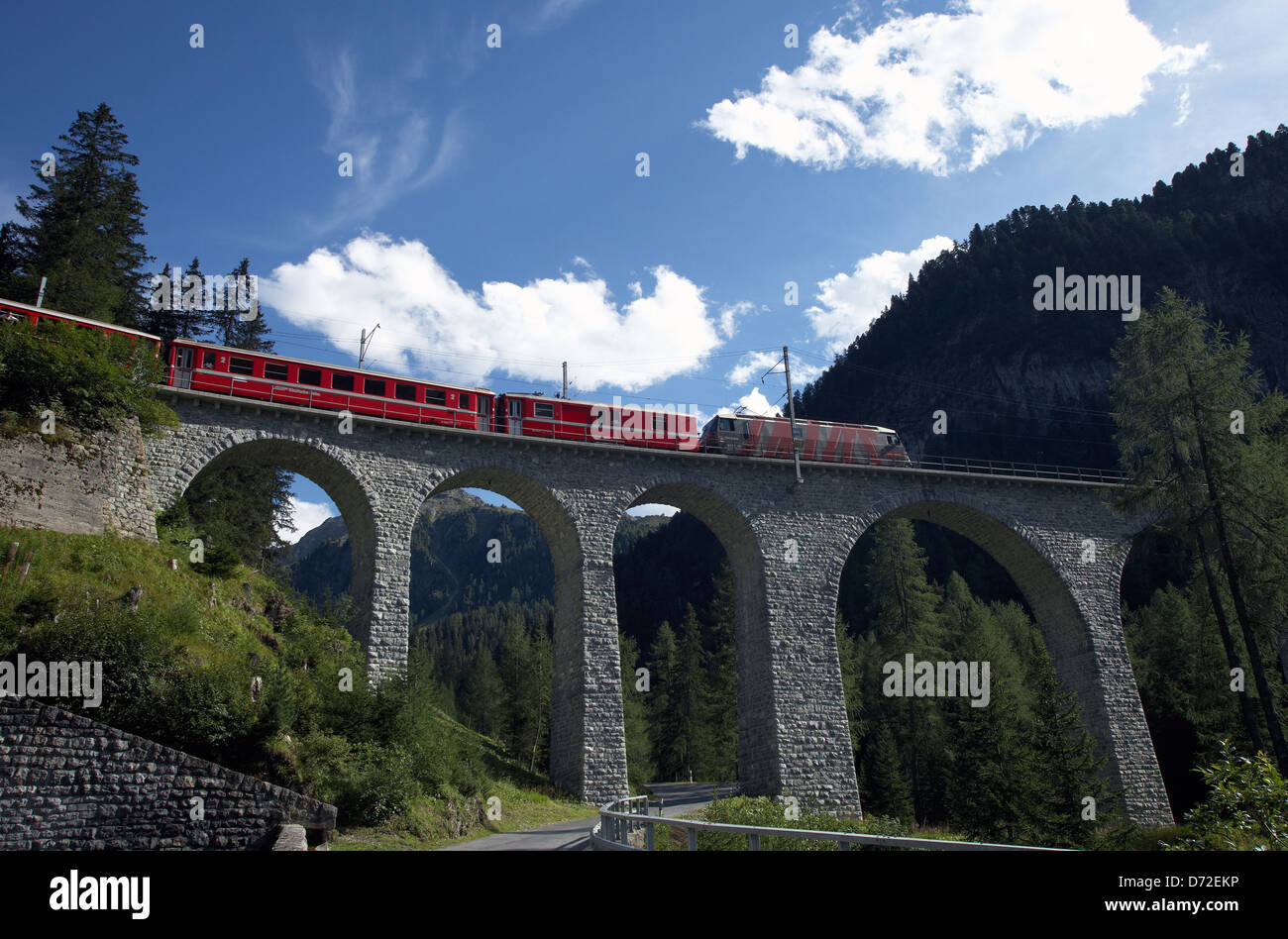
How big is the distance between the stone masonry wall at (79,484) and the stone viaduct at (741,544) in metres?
1.30

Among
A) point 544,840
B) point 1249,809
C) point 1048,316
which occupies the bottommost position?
point 544,840

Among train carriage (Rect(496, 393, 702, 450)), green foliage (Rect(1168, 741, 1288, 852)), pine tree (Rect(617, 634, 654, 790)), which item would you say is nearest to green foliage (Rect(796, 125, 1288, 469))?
pine tree (Rect(617, 634, 654, 790))

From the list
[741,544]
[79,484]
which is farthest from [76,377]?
[741,544]

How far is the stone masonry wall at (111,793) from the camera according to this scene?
11.4 meters

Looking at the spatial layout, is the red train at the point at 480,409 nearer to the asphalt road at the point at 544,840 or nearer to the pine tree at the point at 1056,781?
the pine tree at the point at 1056,781

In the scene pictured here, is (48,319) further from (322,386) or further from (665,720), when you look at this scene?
(665,720)

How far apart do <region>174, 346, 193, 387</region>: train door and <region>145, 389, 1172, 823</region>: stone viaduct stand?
942 millimetres

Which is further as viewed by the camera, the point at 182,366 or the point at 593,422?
the point at 593,422

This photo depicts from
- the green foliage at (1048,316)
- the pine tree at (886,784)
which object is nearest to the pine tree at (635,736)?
the pine tree at (886,784)

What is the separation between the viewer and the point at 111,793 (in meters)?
11.9

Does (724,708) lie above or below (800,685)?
below

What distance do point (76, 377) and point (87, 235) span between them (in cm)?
1557

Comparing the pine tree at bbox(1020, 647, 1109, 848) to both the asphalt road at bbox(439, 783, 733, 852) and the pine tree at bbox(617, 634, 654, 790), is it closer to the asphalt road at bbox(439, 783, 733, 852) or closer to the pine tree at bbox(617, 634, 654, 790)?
the asphalt road at bbox(439, 783, 733, 852)
